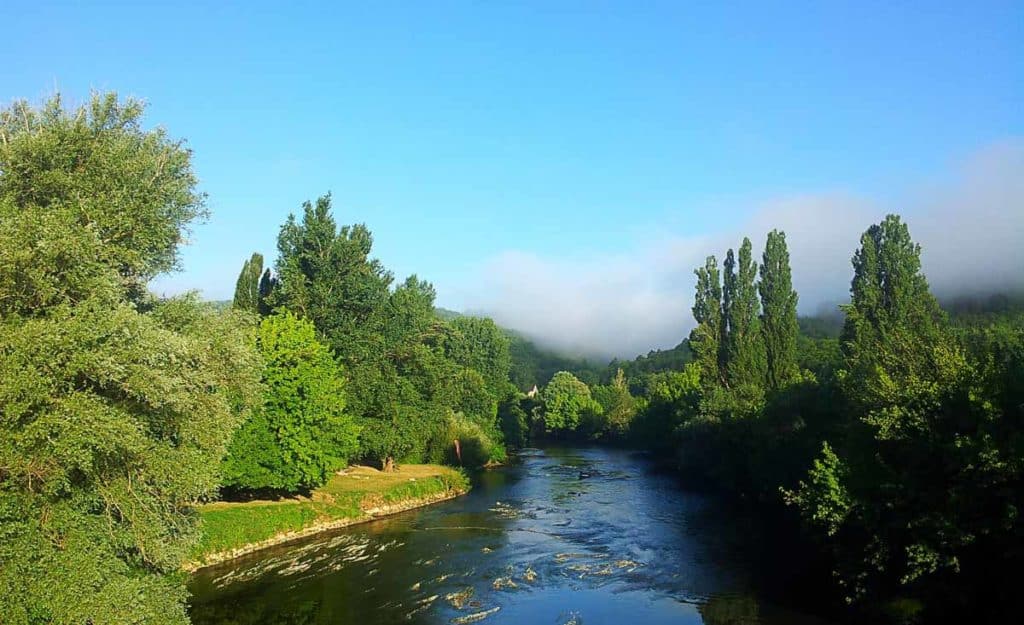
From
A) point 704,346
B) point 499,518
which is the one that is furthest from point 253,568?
point 704,346

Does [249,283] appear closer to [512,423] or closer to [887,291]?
[512,423]

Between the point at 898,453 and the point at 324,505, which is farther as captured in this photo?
the point at 324,505

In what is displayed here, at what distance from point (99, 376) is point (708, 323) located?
65.4 m

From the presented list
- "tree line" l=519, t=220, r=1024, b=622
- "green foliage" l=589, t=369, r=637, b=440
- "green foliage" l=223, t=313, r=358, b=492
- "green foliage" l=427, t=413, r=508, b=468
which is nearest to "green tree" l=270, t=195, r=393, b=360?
"green foliage" l=223, t=313, r=358, b=492

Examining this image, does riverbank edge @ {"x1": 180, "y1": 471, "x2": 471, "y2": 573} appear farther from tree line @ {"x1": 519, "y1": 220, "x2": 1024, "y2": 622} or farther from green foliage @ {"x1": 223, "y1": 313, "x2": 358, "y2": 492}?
tree line @ {"x1": 519, "y1": 220, "x2": 1024, "y2": 622}

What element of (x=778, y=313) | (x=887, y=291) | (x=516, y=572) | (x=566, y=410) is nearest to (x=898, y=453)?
(x=516, y=572)

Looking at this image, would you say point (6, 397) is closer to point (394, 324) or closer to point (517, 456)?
point (394, 324)

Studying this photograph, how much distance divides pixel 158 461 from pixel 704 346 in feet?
198

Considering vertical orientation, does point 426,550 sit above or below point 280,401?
below

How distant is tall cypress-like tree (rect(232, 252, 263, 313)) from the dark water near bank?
2790 cm

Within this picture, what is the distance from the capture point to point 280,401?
43.0 meters

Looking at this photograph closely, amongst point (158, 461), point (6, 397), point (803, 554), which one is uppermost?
point (6, 397)

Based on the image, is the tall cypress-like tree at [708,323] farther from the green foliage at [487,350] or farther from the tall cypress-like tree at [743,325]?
the green foliage at [487,350]

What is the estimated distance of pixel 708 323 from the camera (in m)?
73.9
